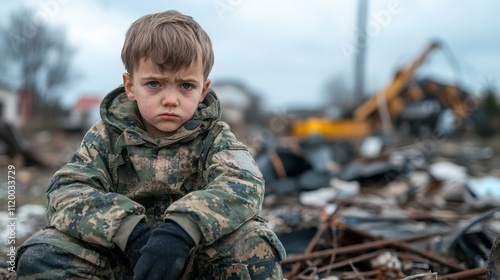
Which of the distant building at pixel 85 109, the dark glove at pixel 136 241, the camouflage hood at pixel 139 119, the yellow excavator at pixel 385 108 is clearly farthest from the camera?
the distant building at pixel 85 109

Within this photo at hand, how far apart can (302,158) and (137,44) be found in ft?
17.5

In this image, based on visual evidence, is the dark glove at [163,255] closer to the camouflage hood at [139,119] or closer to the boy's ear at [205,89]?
the camouflage hood at [139,119]

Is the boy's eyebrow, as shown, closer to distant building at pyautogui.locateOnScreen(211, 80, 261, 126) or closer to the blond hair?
the blond hair

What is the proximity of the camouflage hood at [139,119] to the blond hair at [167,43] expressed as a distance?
0.12 m

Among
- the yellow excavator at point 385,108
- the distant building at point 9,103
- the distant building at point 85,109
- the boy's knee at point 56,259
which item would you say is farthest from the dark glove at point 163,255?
the distant building at point 85,109

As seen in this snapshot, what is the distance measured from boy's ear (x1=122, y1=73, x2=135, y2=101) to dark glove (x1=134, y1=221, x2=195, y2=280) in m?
0.62

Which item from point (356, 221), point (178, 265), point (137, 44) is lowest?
point (356, 221)

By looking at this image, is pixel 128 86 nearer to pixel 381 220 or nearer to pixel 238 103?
pixel 381 220

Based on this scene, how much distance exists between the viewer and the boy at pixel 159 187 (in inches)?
64.3

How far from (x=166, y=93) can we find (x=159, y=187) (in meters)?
0.33

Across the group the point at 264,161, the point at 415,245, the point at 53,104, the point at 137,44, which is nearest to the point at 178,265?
the point at 137,44

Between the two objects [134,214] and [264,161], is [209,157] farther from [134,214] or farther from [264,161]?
[264,161]

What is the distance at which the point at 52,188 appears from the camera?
1.82 m

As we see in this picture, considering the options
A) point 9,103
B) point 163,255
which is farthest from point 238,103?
point 163,255
